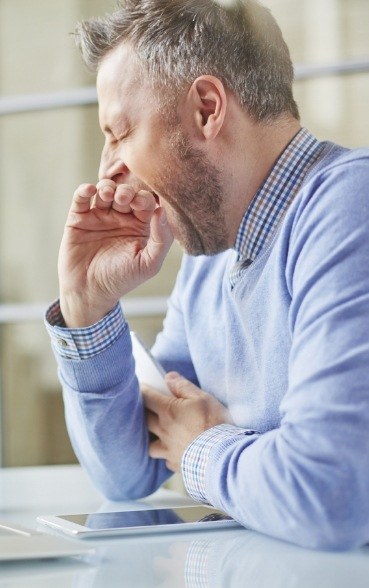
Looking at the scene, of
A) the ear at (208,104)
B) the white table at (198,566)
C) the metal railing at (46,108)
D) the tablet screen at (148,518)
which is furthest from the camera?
the metal railing at (46,108)

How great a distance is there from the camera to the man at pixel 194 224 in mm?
1119

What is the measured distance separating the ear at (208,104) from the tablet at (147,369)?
1.06ft

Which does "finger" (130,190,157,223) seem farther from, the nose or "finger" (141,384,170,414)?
"finger" (141,384,170,414)

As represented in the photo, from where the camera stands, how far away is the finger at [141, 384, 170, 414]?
1.30 m

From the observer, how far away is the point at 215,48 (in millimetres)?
1237

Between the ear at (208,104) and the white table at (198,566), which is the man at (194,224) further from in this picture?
the white table at (198,566)

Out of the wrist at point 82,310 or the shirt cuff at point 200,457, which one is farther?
the wrist at point 82,310

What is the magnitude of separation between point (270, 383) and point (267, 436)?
197 mm

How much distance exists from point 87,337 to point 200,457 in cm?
28

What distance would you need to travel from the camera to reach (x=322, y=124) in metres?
2.29

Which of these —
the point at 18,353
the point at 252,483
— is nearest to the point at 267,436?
the point at 252,483

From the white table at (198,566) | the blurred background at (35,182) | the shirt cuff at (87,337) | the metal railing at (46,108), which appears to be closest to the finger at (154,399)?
the shirt cuff at (87,337)

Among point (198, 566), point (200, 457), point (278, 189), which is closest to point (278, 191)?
point (278, 189)

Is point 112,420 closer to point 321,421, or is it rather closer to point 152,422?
point 152,422
